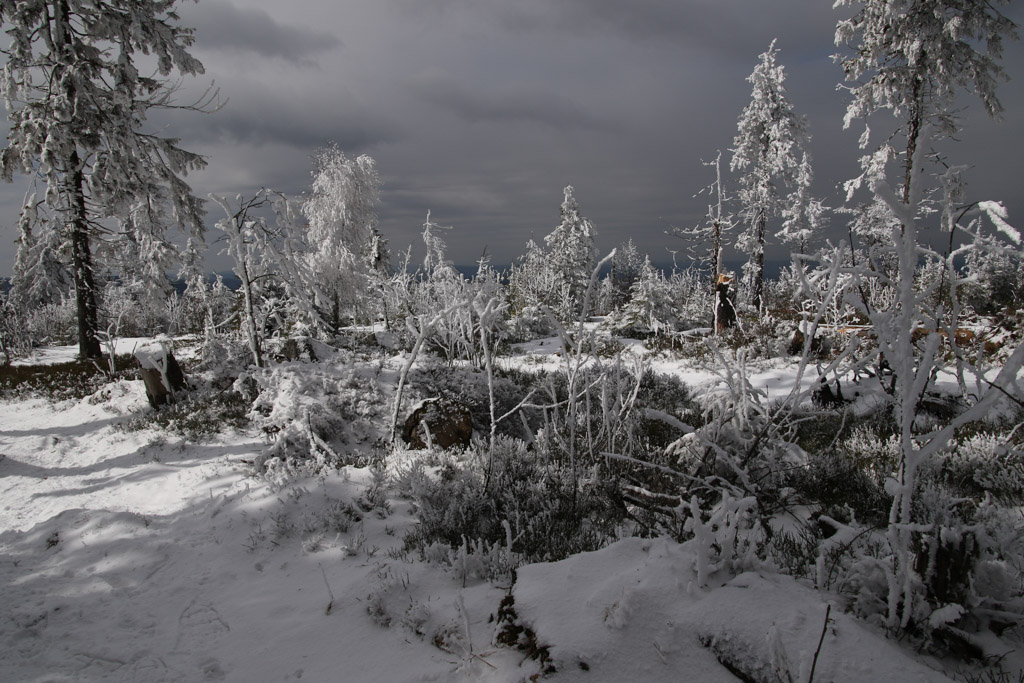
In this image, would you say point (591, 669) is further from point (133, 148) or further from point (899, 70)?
point (899, 70)

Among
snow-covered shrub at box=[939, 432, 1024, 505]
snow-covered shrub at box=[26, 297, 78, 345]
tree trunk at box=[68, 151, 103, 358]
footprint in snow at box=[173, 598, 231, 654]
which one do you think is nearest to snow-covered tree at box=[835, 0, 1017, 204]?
snow-covered shrub at box=[939, 432, 1024, 505]

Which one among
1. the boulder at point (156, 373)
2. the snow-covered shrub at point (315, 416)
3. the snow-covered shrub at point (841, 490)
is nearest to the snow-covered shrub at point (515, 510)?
the snow-covered shrub at point (315, 416)

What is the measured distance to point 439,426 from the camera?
6.61 meters

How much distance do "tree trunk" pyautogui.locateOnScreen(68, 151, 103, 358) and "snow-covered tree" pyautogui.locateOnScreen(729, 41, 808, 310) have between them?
23.8 meters

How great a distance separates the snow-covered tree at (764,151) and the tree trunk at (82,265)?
23.8 metres

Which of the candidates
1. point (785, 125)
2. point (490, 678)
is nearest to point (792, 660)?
point (490, 678)

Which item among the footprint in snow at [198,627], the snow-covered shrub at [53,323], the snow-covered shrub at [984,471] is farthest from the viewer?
the snow-covered shrub at [53,323]

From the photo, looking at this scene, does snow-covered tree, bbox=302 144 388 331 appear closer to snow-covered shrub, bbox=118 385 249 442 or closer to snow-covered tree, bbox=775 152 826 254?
snow-covered shrub, bbox=118 385 249 442

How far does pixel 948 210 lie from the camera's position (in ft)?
7.74

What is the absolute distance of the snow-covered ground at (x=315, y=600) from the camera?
84.6 inches

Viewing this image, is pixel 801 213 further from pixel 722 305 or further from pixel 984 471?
pixel 984 471

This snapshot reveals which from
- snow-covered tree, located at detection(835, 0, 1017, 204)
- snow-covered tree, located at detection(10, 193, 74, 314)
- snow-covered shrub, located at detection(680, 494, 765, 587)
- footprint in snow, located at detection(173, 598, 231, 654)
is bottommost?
footprint in snow, located at detection(173, 598, 231, 654)

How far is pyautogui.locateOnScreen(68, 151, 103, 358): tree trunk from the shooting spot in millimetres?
11234

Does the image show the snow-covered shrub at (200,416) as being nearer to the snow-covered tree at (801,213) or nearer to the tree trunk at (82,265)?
the tree trunk at (82,265)
